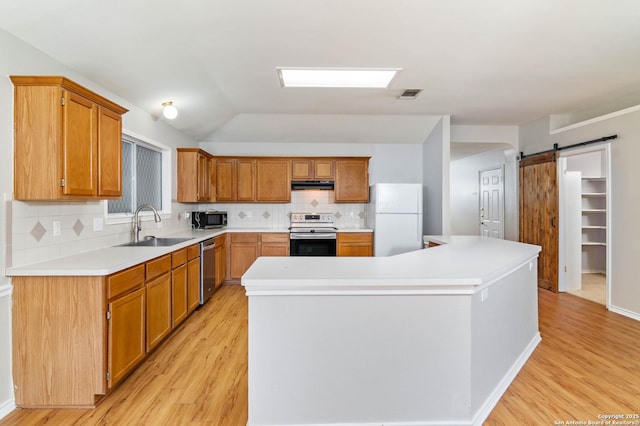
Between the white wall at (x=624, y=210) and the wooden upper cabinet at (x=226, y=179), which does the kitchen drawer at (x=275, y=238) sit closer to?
the wooden upper cabinet at (x=226, y=179)

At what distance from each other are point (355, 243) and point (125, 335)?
3.40 m

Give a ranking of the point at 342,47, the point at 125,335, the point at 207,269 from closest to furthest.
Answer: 1. the point at 125,335
2. the point at 342,47
3. the point at 207,269

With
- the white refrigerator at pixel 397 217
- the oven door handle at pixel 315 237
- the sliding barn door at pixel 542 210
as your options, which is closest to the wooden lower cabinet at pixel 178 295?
the oven door handle at pixel 315 237

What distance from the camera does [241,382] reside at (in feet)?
7.47

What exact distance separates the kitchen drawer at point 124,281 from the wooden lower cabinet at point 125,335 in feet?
0.16

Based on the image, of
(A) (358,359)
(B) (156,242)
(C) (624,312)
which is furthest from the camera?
(C) (624,312)

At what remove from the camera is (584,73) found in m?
3.22

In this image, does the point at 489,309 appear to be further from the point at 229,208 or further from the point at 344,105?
the point at 229,208

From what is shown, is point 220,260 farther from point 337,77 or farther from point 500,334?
point 500,334

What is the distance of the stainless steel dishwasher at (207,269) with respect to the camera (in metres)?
3.86

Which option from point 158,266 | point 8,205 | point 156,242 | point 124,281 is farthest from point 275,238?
point 8,205

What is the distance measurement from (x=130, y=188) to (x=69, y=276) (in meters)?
1.72

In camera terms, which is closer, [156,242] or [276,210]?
[156,242]

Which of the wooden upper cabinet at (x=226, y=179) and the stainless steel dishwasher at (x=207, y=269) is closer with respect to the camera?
the stainless steel dishwasher at (x=207, y=269)
